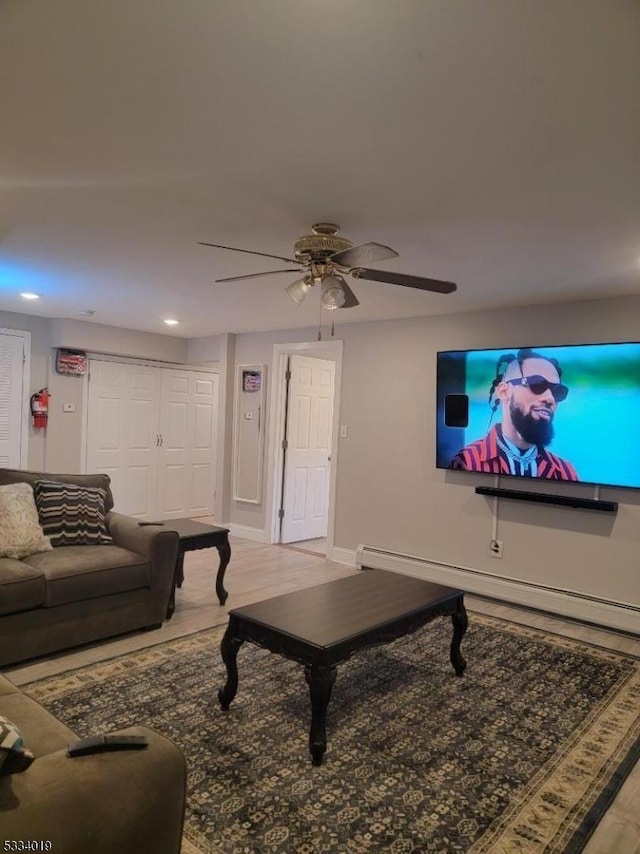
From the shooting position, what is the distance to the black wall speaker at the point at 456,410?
15.1ft

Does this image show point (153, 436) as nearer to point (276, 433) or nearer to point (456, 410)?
point (276, 433)

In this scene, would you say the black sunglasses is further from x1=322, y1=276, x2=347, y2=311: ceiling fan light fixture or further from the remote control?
the remote control

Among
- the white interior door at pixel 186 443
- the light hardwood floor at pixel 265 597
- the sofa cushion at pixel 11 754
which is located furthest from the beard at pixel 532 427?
the white interior door at pixel 186 443

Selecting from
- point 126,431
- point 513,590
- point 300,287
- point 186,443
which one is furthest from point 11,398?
point 513,590

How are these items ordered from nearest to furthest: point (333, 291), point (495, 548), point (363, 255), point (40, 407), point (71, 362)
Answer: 1. point (363, 255)
2. point (333, 291)
3. point (495, 548)
4. point (40, 407)
5. point (71, 362)

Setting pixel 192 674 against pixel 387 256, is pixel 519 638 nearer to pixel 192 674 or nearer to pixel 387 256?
pixel 192 674

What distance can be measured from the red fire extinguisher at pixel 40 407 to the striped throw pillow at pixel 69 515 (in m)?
→ 2.52

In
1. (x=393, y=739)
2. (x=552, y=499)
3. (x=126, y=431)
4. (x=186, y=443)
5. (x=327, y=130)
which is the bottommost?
(x=393, y=739)

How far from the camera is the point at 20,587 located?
291 centimetres

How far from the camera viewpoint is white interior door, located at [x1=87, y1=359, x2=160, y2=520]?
6500 mm

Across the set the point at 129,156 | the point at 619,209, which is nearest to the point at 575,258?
the point at 619,209

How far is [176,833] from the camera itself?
1.29 m

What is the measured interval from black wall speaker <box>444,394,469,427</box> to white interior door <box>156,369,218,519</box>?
3968 mm

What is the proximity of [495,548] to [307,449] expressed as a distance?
2563 millimetres
